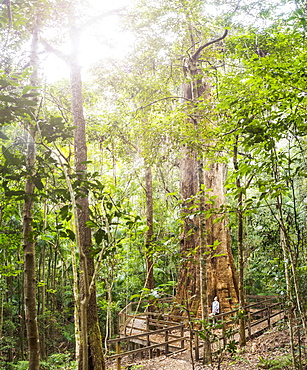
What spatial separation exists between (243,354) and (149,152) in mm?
4971

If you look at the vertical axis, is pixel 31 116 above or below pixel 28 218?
above

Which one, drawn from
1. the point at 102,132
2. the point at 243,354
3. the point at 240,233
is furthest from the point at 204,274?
the point at 102,132

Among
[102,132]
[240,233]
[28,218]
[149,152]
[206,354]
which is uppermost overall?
[102,132]

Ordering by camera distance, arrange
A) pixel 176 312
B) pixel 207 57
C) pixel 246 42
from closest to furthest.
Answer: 1. pixel 246 42
2. pixel 207 57
3. pixel 176 312

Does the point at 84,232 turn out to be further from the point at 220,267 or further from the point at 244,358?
the point at 220,267

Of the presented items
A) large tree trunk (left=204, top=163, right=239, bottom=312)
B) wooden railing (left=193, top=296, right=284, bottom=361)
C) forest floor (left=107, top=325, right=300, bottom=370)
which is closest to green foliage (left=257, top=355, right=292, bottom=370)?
forest floor (left=107, top=325, right=300, bottom=370)

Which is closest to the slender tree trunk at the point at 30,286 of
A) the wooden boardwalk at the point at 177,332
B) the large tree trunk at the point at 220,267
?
the wooden boardwalk at the point at 177,332

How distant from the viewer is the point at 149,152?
730 centimetres

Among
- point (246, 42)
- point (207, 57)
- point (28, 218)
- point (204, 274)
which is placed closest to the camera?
point (28, 218)

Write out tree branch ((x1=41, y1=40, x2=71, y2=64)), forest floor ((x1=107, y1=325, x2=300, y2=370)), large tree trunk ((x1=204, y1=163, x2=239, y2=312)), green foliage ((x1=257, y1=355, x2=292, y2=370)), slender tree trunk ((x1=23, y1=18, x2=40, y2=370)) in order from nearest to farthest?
slender tree trunk ((x1=23, y1=18, x2=40, y2=370))
green foliage ((x1=257, y1=355, x2=292, y2=370))
forest floor ((x1=107, y1=325, x2=300, y2=370))
tree branch ((x1=41, y1=40, x2=71, y2=64))
large tree trunk ((x1=204, y1=163, x2=239, y2=312))

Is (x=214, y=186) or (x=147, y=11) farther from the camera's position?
(x=214, y=186)

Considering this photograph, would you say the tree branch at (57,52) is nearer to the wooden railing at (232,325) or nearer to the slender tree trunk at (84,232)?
the slender tree trunk at (84,232)

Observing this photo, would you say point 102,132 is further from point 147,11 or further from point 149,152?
point 147,11

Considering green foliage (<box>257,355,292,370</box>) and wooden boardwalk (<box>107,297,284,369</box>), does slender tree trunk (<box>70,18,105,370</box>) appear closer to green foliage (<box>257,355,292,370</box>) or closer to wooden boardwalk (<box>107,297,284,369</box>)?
wooden boardwalk (<box>107,297,284,369</box>)
